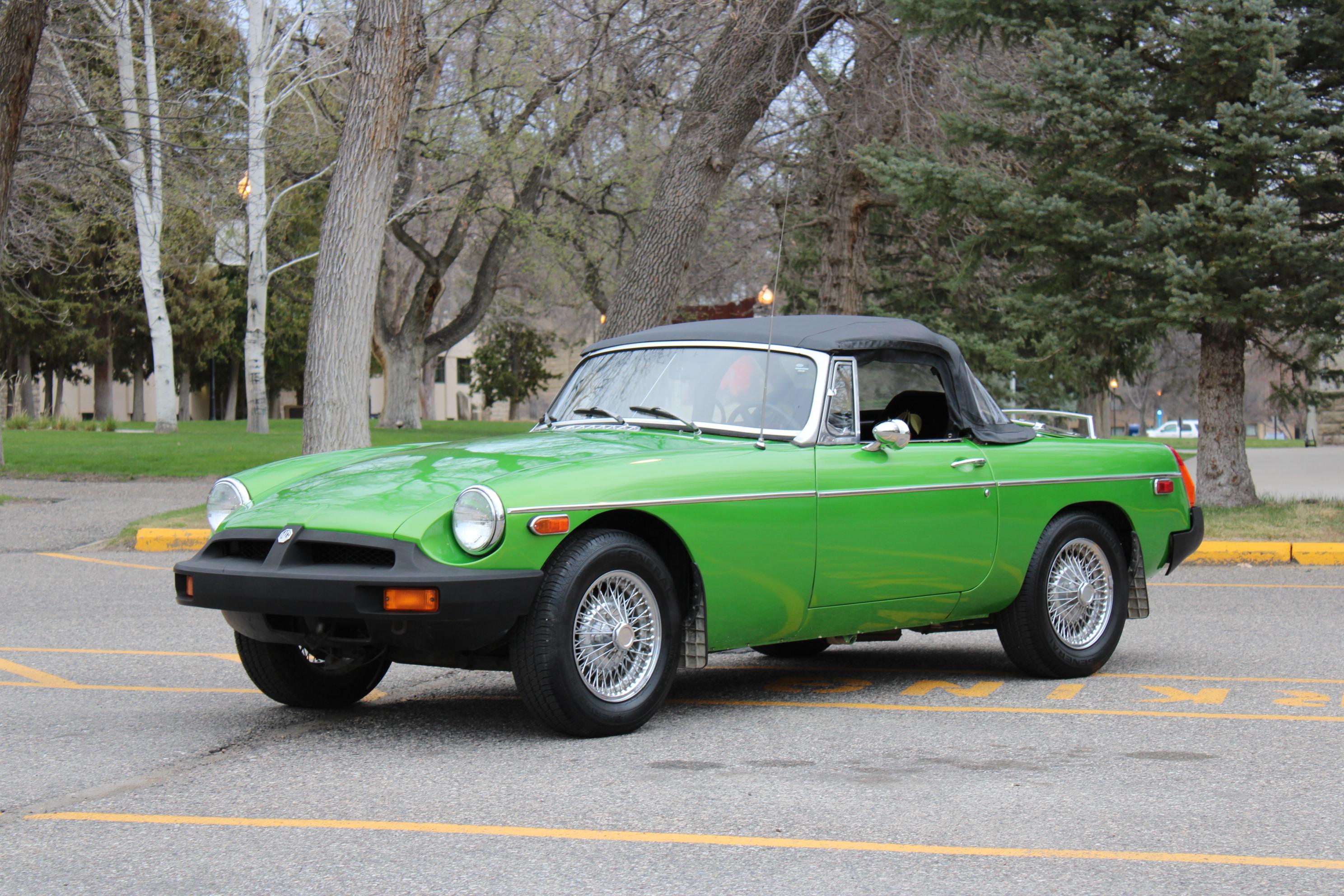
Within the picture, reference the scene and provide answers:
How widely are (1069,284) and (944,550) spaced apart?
30.7 ft

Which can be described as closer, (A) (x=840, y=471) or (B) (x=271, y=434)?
(A) (x=840, y=471)

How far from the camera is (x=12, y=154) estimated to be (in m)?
16.9

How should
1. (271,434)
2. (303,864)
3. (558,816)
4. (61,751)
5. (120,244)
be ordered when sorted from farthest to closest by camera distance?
1. (120,244)
2. (271,434)
3. (61,751)
4. (558,816)
5. (303,864)

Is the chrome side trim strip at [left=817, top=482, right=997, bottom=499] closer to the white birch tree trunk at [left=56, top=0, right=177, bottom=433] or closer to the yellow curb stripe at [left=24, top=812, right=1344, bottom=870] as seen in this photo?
the yellow curb stripe at [left=24, top=812, right=1344, bottom=870]

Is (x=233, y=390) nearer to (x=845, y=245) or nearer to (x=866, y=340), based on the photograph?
(x=845, y=245)

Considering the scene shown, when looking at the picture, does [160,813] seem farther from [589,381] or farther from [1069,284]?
[1069,284]

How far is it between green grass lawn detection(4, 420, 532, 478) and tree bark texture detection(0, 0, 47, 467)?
14.3 ft

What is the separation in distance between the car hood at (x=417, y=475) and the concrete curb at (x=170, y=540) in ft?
26.4

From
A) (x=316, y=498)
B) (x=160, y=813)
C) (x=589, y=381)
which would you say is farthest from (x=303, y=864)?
(x=589, y=381)

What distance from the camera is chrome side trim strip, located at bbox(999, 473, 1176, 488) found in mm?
7184

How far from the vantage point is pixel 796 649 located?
26.6 feet

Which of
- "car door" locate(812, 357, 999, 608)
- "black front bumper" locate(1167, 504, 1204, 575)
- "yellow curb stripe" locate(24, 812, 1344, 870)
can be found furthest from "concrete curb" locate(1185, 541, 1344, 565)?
"yellow curb stripe" locate(24, 812, 1344, 870)

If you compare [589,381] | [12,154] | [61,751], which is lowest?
[61,751]

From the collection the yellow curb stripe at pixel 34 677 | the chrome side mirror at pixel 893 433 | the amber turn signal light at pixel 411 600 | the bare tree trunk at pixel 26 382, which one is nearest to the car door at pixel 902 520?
the chrome side mirror at pixel 893 433
